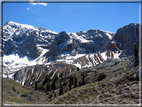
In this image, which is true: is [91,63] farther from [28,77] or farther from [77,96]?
[77,96]

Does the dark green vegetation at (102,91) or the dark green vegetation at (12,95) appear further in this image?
the dark green vegetation at (12,95)

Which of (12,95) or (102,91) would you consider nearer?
(102,91)

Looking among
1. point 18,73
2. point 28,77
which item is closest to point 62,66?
point 28,77

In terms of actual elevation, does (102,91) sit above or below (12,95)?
above

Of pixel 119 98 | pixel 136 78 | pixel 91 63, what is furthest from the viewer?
pixel 91 63

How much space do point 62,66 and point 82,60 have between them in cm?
4514

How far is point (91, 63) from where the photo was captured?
629 ft

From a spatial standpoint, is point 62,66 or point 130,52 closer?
point 62,66

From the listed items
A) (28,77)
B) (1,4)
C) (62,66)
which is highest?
(1,4)

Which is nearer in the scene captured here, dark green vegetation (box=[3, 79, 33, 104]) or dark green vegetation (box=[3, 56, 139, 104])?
dark green vegetation (box=[3, 56, 139, 104])

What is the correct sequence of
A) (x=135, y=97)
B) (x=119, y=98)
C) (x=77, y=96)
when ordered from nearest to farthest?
(x=135, y=97) → (x=119, y=98) → (x=77, y=96)

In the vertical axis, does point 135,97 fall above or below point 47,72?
above

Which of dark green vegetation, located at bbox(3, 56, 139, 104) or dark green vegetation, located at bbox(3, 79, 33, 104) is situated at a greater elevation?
dark green vegetation, located at bbox(3, 56, 139, 104)

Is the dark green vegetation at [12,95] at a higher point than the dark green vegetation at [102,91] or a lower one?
lower
